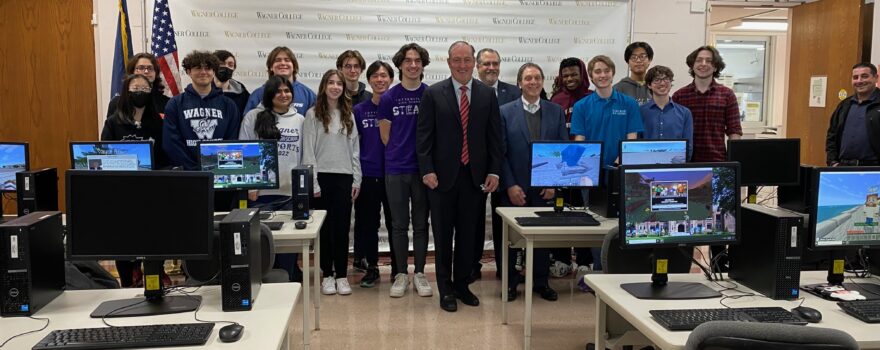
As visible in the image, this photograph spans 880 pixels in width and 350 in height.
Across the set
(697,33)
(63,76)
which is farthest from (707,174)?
(63,76)

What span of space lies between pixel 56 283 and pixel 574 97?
3872 millimetres

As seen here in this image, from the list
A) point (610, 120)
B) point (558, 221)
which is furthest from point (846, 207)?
point (610, 120)

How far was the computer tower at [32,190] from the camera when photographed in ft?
11.9

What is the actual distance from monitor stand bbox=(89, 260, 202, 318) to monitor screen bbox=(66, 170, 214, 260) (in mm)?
82

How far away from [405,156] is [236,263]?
7.82 feet

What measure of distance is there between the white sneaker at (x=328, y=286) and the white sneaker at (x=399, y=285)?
0.42 m

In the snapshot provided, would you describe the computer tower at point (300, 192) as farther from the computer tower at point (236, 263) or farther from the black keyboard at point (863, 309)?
the black keyboard at point (863, 309)

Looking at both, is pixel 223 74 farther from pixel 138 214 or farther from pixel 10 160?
pixel 138 214

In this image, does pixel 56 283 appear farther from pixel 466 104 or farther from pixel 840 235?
pixel 840 235

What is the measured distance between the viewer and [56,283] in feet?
7.61

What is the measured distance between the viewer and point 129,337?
1.93 metres

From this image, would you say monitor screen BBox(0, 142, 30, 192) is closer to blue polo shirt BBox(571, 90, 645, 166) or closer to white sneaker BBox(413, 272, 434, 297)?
white sneaker BBox(413, 272, 434, 297)

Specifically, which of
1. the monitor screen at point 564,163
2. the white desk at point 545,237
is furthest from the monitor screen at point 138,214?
the monitor screen at point 564,163

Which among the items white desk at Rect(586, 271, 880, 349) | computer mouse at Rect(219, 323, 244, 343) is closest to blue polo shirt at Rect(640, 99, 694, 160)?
white desk at Rect(586, 271, 880, 349)
